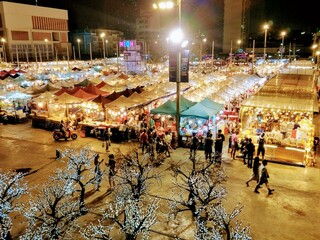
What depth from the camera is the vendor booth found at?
45.6ft

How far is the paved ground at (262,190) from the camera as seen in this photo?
8.58m

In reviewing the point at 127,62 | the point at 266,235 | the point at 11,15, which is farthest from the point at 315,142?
the point at 11,15

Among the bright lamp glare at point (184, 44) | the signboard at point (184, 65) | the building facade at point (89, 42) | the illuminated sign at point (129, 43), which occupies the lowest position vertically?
the signboard at point (184, 65)

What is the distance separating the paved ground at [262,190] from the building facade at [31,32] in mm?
47853

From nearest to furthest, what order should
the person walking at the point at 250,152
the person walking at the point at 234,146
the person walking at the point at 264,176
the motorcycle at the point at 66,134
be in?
the person walking at the point at 264,176 < the person walking at the point at 250,152 < the person walking at the point at 234,146 < the motorcycle at the point at 66,134

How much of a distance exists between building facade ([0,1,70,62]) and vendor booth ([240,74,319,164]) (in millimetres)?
51733

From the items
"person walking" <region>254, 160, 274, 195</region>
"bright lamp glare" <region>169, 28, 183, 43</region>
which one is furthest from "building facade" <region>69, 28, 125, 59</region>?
"person walking" <region>254, 160, 274, 195</region>

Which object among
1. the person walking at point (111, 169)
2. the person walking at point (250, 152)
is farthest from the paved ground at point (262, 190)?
the person walking at point (111, 169)

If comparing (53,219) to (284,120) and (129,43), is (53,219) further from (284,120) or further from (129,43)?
(129,43)

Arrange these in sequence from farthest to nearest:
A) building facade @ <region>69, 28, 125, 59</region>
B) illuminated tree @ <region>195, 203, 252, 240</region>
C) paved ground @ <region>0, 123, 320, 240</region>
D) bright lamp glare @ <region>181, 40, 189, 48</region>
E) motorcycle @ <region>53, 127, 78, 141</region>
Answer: building facade @ <region>69, 28, 125, 59</region>, motorcycle @ <region>53, 127, 78, 141</region>, bright lamp glare @ <region>181, 40, 189, 48</region>, paved ground @ <region>0, 123, 320, 240</region>, illuminated tree @ <region>195, 203, 252, 240</region>

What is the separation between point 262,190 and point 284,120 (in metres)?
8.72

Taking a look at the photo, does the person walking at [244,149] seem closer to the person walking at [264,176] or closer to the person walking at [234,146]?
the person walking at [234,146]

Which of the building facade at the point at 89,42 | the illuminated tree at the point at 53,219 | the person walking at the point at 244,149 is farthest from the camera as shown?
the building facade at the point at 89,42

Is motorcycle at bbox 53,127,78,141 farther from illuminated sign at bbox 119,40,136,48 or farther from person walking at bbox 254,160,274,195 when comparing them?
illuminated sign at bbox 119,40,136,48
